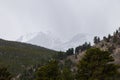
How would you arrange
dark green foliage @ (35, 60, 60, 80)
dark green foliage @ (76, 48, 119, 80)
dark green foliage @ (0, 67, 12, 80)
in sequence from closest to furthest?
dark green foliage @ (76, 48, 119, 80), dark green foliage @ (35, 60, 60, 80), dark green foliage @ (0, 67, 12, 80)

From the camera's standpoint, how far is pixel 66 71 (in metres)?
75.6

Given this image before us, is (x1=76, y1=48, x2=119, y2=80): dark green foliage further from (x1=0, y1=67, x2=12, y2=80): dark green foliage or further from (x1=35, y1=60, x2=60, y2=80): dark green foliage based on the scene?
(x1=0, y1=67, x2=12, y2=80): dark green foliage

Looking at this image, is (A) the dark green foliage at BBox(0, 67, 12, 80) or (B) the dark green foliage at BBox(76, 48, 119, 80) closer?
(B) the dark green foliage at BBox(76, 48, 119, 80)

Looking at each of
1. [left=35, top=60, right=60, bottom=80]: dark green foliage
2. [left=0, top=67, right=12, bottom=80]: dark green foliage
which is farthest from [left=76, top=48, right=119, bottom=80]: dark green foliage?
[left=0, top=67, right=12, bottom=80]: dark green foliage

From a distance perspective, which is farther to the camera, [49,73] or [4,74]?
[4,74]

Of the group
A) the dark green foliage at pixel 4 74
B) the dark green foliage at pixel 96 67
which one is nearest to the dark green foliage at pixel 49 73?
the dark green foliage at pixel 96 67

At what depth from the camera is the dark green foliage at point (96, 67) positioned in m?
43.0

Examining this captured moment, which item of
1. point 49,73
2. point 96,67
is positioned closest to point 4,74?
point 49,73

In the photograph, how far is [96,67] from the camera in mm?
43531

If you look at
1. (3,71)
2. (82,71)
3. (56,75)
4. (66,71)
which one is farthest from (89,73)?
(66,71)

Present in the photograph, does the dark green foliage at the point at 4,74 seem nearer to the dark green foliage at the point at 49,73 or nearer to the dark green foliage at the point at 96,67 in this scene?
the dark green foliage at the point at 49,73

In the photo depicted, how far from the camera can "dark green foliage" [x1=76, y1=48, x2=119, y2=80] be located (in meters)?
43.0

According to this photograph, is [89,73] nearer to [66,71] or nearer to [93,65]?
[93,65]

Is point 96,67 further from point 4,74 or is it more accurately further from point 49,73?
point 4,74
